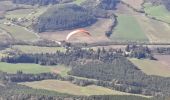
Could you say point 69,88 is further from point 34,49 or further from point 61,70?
point 34,49

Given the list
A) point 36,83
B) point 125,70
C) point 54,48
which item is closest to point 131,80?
point 125,70

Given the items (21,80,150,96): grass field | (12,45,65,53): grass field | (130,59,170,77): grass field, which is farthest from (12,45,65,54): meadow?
(21,80,150,96): grass field

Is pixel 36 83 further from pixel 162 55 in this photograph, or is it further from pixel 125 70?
pixel 162 55

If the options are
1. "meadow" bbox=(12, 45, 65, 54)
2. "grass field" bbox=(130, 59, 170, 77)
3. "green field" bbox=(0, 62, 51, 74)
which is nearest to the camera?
"green field" bbox=(0, 62, 51, 74)

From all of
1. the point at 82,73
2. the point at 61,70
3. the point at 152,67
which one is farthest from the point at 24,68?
the point at 152,67

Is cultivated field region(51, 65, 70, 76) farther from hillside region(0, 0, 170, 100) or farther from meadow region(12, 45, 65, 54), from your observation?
meadow region(12, 45, 65, 54)

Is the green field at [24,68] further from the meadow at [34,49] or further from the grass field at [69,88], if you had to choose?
the meadow at [34,49]
